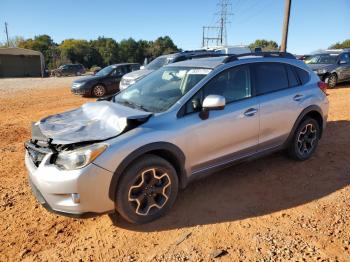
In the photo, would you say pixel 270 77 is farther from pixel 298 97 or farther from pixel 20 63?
pixel 20 63

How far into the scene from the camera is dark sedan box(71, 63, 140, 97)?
14.1 m

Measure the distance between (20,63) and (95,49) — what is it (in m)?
26.5

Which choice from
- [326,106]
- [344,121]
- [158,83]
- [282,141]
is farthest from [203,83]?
[344,121]

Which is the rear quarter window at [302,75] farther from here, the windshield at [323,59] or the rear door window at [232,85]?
the windshield at [323,59]

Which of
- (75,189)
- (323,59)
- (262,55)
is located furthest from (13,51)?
(75,189)

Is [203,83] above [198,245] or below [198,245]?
above

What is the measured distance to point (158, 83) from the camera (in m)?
4.44

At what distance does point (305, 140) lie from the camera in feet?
17.1

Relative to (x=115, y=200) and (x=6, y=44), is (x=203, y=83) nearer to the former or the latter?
(x=115, y=200)

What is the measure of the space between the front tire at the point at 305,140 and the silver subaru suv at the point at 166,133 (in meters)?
0.02

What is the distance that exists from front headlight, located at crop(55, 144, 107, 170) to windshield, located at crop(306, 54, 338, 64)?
14.0 meters

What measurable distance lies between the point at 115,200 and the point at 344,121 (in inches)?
252

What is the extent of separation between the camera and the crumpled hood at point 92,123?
10.8ft

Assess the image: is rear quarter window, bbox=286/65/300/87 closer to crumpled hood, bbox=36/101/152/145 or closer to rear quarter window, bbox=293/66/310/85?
rear quarter window, bbox=293/66/310/85
